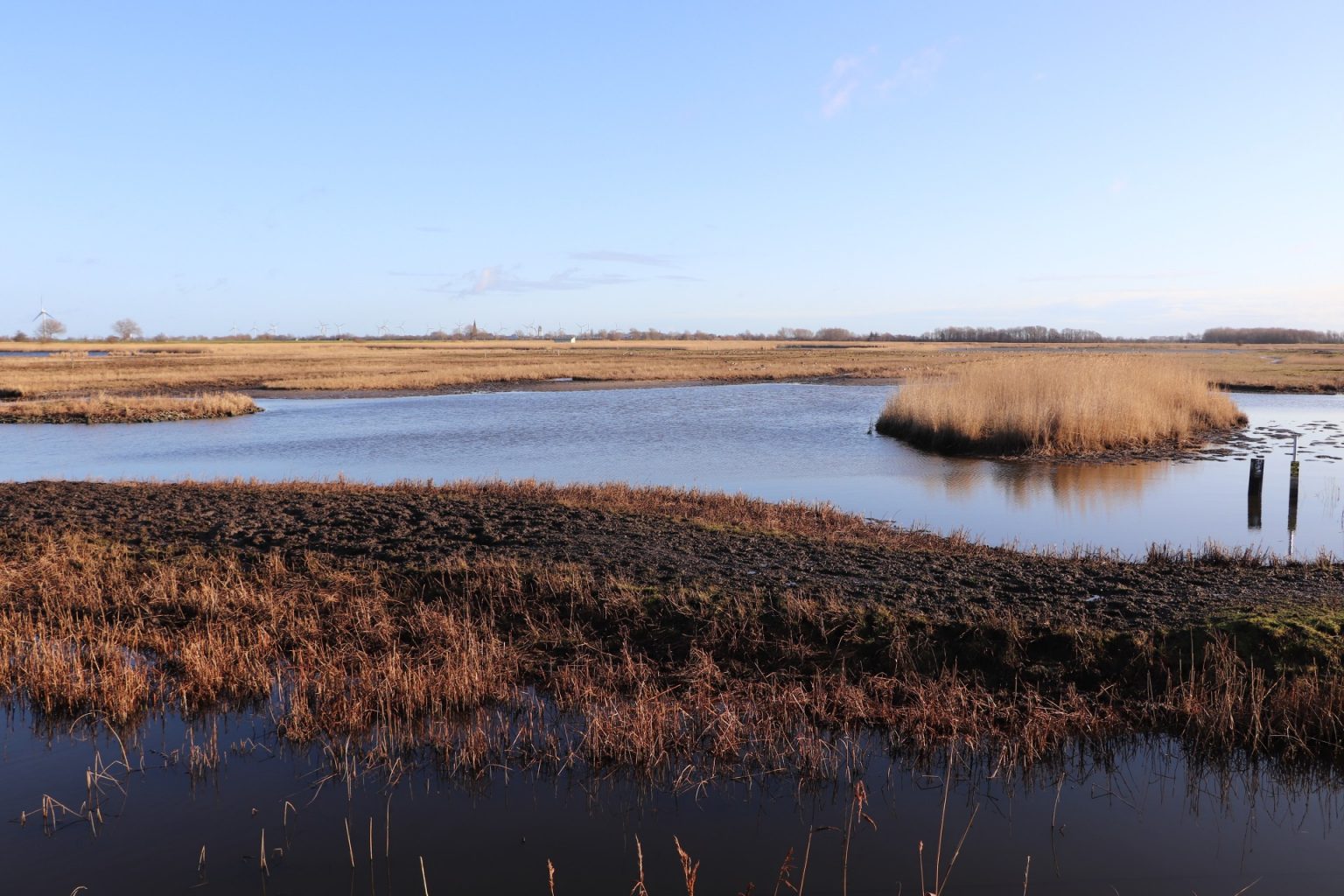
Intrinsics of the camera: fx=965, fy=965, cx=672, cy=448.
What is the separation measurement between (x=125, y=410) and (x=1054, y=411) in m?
33.6

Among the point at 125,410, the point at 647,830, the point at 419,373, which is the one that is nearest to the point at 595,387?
the point at 419,373

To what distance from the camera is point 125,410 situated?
37.6 m

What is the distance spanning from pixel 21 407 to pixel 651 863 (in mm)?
42629

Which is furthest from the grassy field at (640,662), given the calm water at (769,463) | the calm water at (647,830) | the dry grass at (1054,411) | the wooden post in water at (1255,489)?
the dry grass at (1054,411)

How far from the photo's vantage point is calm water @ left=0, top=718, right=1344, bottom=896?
17.7ft

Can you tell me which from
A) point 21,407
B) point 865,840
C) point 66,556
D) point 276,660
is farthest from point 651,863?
point 21,407

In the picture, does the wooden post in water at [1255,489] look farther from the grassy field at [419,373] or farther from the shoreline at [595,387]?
the shoreline at [595,387]

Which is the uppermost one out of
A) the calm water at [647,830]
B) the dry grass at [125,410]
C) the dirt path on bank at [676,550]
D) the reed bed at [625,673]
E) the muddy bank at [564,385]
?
the muddy bank at [564,385]

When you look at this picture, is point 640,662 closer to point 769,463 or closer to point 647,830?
point 647,830

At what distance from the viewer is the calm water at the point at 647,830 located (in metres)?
5.40

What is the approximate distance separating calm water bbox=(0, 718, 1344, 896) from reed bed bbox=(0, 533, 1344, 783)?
34 centimetres

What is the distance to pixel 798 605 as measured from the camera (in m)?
8.79

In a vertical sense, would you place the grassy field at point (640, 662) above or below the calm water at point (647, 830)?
above

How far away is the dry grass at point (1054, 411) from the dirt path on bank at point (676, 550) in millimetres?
13158
